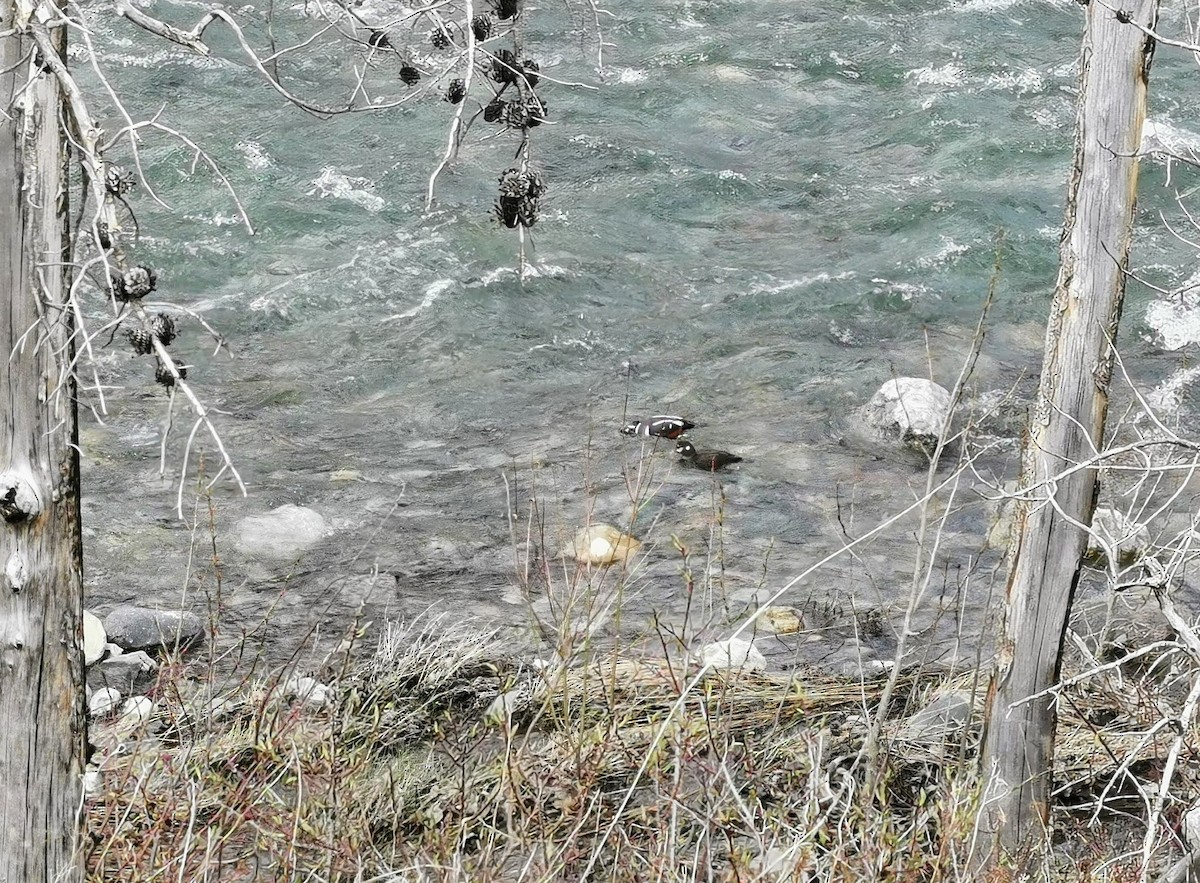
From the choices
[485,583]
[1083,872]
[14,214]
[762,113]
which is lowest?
[485,583]

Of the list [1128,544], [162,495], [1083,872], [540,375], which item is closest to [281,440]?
[162,495]

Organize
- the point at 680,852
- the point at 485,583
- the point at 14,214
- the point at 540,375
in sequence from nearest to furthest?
the point at 14,214 < the point at 680,852 < the point at 485,583 < the point at 540,375

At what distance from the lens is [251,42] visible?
12.5 metres

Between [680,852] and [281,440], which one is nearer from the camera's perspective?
[680,852]

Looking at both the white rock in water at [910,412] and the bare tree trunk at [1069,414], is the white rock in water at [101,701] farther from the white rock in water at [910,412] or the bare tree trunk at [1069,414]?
the white rock in water at [910,412]

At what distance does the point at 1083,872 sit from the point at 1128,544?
9.66 feet

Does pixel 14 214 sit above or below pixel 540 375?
above

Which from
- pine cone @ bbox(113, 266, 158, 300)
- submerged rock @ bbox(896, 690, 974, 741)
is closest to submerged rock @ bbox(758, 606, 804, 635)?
submerged rock @ bbox(896, 690, 974, 741)

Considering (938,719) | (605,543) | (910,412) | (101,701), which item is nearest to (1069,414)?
(938,719)

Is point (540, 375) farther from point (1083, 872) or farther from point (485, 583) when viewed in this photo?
point (1083, 872)

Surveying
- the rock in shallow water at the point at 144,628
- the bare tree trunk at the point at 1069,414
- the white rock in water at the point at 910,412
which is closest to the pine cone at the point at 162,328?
the bare tree trunk at the point at 1069,414

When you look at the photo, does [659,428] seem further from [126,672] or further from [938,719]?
[126,672]

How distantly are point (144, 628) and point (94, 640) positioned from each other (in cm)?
23

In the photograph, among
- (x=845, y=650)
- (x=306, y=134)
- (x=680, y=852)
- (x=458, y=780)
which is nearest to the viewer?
(x=680, y=852)
